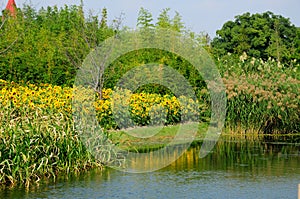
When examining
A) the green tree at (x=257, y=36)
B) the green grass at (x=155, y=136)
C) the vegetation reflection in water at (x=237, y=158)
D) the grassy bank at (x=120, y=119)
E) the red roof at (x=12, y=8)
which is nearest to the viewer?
the grassy bank at (x=120, y=119)

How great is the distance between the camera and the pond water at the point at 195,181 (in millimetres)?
7281

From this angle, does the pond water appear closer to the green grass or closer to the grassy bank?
the grassy bank

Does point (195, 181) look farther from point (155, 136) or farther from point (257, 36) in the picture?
point (257, 36)

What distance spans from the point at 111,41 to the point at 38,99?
5411 mm

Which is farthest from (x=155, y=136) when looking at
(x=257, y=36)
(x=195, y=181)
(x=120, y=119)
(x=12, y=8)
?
(x=257, y=36)

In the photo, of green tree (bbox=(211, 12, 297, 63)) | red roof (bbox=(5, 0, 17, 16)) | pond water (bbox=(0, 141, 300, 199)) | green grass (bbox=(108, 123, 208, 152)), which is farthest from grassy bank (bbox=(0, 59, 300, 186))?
green tree (bbox=(211, 12, 297, 63))

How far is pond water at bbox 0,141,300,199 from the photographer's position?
23.9ft

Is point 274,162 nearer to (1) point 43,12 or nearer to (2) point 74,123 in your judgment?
(2) point 74,123

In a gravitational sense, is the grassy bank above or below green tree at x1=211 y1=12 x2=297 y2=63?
below

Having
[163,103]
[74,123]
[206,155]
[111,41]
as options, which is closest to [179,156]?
[206,155]

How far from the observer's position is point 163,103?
15055 millimetres

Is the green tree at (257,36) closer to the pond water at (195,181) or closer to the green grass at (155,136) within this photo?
the green grass at (155,136)

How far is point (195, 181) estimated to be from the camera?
323 inches

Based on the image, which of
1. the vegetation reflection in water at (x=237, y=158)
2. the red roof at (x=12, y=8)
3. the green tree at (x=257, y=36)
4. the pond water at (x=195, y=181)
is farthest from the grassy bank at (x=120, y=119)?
the green tree at (x=257, y=36)
